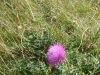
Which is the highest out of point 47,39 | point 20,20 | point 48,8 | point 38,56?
point 48,8

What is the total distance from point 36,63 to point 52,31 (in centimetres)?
38

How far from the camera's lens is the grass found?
85.8 inches

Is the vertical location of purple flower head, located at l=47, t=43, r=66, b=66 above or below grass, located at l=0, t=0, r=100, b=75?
below

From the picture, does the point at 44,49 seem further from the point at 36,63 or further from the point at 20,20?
the point at 20,20

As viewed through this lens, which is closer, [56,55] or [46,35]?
[56,55]

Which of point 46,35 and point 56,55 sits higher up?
point 46,35

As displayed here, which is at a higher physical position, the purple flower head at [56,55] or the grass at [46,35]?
the grass at [46,35]

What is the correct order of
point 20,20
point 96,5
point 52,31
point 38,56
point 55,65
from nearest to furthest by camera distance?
point 55,65 < point 38,56 < point 52,31 < point 20,20 < point 96,5

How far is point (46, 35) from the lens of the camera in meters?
2.37

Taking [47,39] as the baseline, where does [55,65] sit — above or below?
below

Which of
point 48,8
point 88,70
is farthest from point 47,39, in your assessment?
point 48,8

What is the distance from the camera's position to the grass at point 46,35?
7.15 ft

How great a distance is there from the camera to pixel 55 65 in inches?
83.0

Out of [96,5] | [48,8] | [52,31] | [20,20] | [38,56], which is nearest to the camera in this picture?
→ [38,56]
